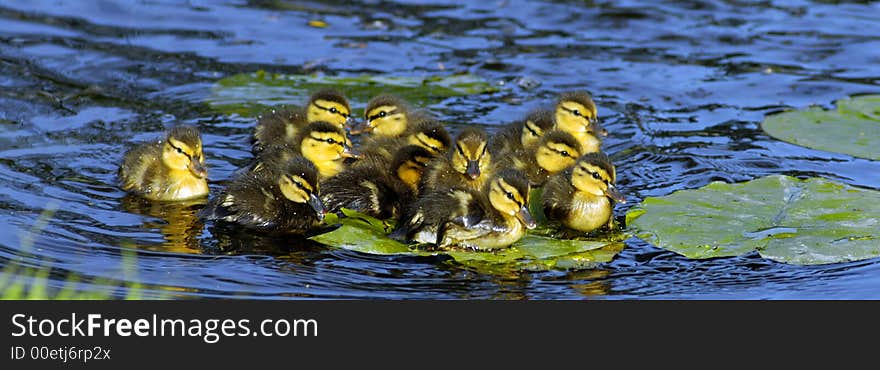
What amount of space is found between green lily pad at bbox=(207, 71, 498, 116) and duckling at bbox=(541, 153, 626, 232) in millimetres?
2704

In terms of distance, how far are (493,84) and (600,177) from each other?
332 cm

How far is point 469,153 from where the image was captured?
7250 millimetres

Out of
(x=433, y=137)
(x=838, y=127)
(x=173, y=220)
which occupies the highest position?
(x=433, y=137)

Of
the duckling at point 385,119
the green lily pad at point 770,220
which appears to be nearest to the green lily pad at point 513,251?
the green lily pad at point 770,220

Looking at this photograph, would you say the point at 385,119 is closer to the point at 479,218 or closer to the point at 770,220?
the point at 479,218

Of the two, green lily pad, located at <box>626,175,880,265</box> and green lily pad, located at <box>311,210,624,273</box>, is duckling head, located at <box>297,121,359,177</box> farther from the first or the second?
green lily pad, located at <box>626,175,880,265</box>

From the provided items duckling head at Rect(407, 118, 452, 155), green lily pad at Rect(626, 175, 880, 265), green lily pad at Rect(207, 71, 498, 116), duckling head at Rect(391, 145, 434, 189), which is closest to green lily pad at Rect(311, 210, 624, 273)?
green lily pad at Rect(626, 175, 880, 265)

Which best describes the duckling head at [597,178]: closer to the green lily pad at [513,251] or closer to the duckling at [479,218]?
the green lily pad at [513,251]

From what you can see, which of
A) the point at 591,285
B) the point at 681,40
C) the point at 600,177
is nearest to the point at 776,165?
the point at 600,177

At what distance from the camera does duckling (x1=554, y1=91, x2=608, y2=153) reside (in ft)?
27.6

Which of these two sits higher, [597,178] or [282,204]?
[597,178]

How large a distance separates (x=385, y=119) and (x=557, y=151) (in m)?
1.32

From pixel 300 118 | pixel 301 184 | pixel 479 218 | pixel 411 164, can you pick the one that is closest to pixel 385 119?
pixel 300 118

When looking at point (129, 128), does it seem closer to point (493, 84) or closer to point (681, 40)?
point (493, 84)
